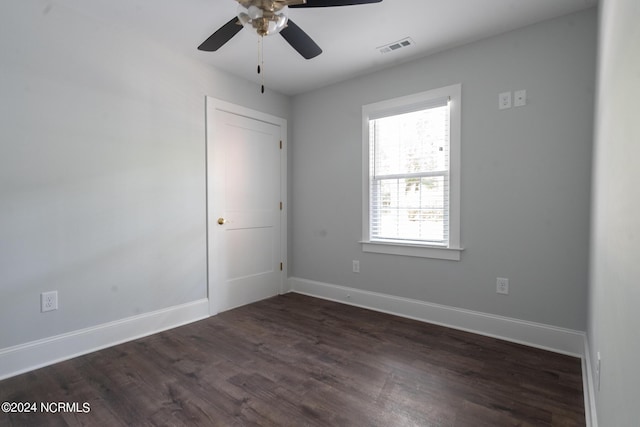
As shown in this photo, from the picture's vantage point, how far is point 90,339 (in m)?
2.53

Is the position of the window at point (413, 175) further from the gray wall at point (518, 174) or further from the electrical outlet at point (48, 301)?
the electrical outlet at point (48, 301)

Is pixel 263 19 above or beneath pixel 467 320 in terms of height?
above

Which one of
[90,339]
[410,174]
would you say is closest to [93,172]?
[90,339]

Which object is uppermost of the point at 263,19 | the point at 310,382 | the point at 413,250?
the point at 263,19

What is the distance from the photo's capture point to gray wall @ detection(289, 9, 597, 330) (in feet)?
7.95

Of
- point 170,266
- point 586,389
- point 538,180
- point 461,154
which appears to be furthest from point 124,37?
point 586,389

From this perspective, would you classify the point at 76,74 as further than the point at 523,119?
No

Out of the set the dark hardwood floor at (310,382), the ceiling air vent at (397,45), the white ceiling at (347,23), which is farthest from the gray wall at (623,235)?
the ceiling air vent at (397,45)

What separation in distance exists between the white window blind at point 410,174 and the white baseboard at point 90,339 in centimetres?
213

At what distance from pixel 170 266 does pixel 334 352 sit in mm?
1726

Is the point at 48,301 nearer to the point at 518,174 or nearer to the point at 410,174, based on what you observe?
the point at 410,174

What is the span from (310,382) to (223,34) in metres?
2.32

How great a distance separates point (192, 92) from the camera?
3201 millimetres

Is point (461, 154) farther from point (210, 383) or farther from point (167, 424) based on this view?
point (167, 424)
